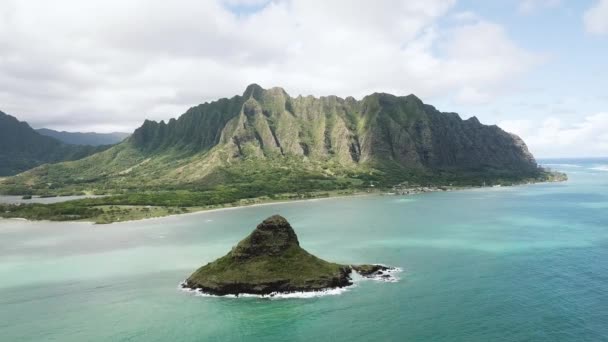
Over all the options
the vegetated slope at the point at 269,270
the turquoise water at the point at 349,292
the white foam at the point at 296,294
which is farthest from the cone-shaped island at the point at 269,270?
the turquoise water at the point at 349,292

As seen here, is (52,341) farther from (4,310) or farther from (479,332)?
(479,332)

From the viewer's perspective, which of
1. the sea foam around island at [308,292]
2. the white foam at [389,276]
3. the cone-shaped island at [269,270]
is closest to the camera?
the sea foam around island at [308,292]

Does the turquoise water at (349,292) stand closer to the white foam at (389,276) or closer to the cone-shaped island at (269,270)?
the white foam at (389,276)

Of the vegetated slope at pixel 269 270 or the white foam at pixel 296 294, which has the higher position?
the vegetated slope at pixel 269 270

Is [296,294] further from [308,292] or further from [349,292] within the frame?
[349,292]

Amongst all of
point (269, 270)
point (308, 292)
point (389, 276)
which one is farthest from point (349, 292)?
point (269, 270)
